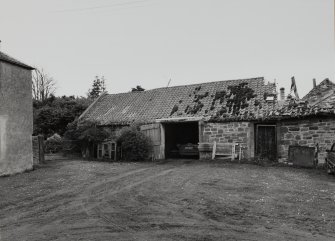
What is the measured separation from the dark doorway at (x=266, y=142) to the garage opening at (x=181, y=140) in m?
3.86

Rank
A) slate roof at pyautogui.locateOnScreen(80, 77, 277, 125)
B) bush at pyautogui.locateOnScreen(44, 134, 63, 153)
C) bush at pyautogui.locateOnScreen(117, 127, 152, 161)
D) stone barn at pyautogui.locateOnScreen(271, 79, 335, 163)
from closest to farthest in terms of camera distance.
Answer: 1. stone barn at pyautogui.locateOnScreen(271, 79, 335, 163)
2. slate roof at pyautogui.locateOnScreen(80, 77, 277, 125)
3. bush at pyautogui.locateOnScreen(117, 127, 152, 161)
4. bush at pyautogui.locateOnScreen(44, 134, 63, 153)

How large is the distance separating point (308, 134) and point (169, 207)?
10799mm

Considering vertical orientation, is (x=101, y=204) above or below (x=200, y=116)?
below

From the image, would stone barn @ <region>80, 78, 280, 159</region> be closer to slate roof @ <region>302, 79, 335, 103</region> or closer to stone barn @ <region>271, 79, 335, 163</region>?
stone barn @ <region>271, 79, 335, 163</region>

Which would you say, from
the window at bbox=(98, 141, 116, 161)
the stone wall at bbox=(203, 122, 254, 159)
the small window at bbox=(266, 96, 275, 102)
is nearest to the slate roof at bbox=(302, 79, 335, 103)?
the small window at bbox=(266, 96, 275, 102)

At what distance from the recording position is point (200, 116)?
738 inches

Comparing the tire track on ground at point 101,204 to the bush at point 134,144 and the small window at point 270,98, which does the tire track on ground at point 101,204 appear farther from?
the small window at point 270,98

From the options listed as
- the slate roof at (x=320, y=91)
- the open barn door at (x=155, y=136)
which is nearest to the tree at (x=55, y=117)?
the open barn door at (x=155, y=136)

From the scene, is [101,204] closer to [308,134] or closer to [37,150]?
[37,150]

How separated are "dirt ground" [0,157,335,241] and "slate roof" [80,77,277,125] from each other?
6.22 meters

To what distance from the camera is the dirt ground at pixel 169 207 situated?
18.7 ft

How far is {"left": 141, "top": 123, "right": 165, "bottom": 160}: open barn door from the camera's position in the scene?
19.4 m

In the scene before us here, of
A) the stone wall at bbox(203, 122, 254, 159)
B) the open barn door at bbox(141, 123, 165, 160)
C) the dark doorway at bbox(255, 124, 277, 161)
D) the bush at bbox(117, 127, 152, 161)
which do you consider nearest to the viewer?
the dark doorway at bbox(255, 124, 277, 161)

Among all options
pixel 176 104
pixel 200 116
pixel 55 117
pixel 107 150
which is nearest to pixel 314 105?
pixel 200 116
